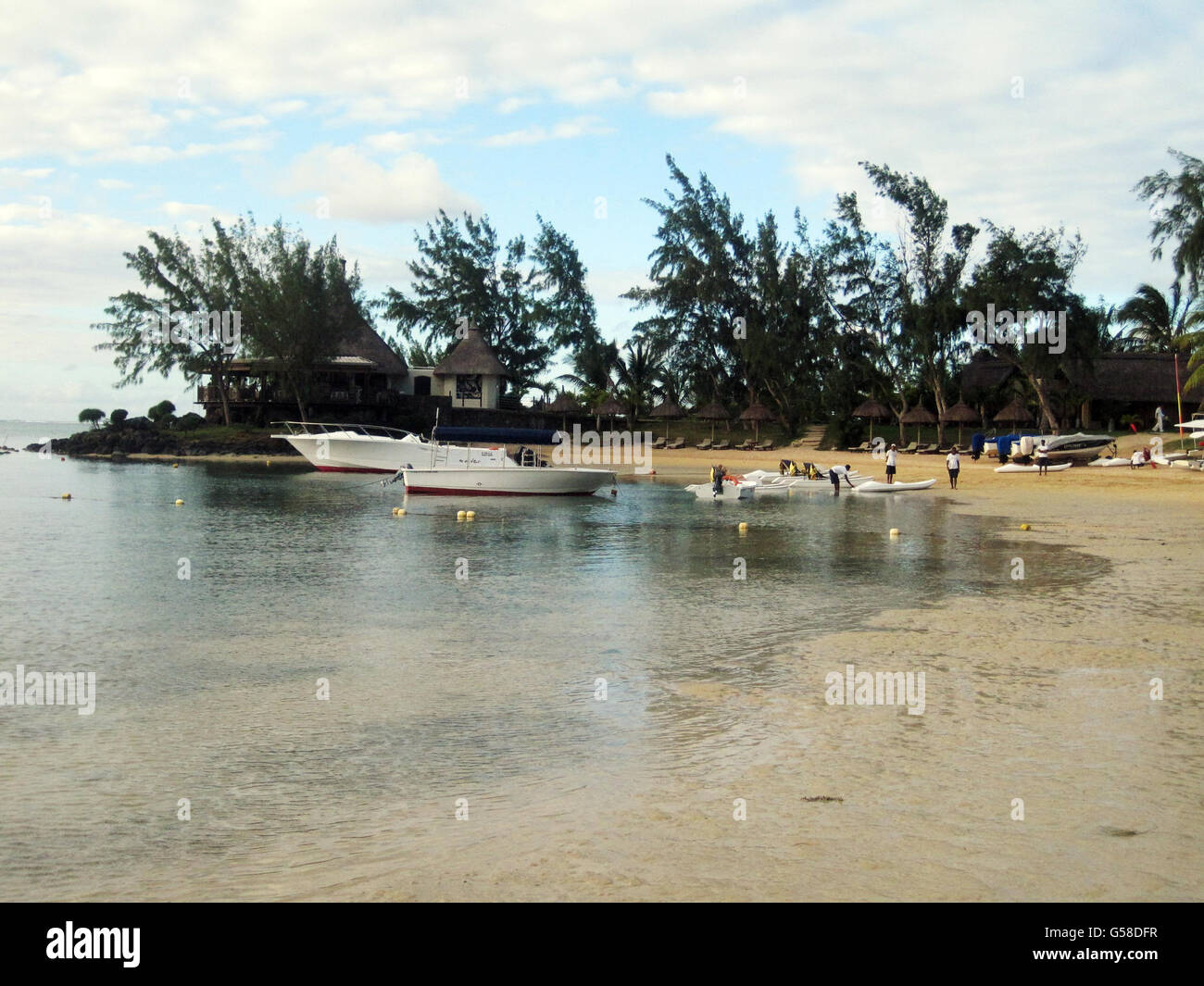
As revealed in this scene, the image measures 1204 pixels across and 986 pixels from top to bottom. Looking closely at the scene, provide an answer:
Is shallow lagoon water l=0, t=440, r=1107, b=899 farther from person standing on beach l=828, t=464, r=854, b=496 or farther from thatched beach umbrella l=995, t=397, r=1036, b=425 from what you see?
thatched beach umbrella l=995, t=397, r=1036, b=425

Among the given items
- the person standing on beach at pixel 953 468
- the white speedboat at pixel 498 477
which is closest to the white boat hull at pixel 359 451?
the white speedboat at pixel 498 477

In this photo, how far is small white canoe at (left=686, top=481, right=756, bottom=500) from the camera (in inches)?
1419

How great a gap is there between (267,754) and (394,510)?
22809 millimetres

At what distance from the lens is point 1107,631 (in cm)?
1267

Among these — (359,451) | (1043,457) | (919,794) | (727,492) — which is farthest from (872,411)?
(919,794)

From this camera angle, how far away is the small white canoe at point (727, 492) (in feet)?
118

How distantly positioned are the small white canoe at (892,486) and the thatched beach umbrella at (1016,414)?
1630 cm

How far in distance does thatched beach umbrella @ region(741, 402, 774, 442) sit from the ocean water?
3913 centimetres

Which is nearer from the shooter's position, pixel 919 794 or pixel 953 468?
pixel 919 794

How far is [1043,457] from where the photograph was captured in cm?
4300

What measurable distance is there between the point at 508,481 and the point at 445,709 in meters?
26.5

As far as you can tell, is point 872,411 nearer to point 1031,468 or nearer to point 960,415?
point 960,415

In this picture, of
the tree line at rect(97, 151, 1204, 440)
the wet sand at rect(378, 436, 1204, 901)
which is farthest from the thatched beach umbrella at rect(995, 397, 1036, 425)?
the wet sand at rect(378, 436, 1204, 901)

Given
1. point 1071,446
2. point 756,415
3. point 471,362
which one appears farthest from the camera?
point 471,362
